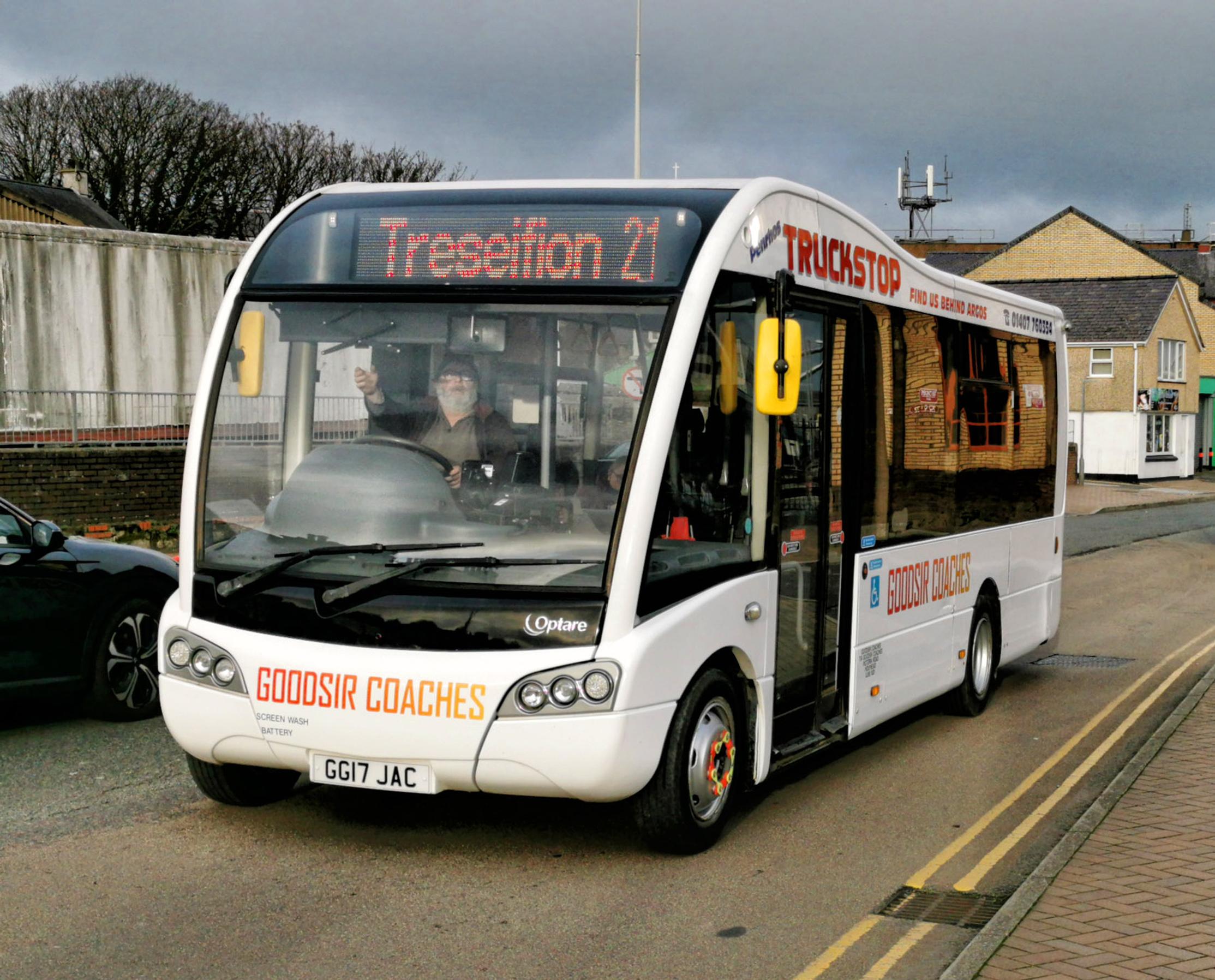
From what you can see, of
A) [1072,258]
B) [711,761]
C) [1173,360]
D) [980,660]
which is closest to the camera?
[711,761]

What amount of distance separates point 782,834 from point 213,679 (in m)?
2.54

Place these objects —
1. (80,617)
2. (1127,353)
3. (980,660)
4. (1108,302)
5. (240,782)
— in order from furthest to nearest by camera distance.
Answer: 1. (1108,302)
2. (1127,353)
3. (980,660)
4. (80,617)
5. (240,782)

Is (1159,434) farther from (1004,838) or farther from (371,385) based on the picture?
(371,385)

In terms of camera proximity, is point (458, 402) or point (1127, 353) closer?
point (458, 402)

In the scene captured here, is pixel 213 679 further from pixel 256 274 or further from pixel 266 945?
pixel 256 274

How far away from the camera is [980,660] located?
10.1m

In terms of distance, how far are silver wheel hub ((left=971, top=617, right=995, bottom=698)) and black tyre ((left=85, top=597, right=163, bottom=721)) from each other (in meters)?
5.10

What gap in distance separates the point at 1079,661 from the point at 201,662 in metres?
8.73

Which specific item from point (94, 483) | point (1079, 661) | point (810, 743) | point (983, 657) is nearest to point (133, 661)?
point (810, 743)

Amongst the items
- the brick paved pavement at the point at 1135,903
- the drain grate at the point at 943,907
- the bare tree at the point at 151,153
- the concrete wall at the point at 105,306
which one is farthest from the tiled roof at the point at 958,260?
the drain grate at the point at 943,907

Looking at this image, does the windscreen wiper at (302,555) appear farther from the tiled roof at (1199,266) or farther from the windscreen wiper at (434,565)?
the tiled roof at (1199,266)

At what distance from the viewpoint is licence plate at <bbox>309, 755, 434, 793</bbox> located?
18.9 ft

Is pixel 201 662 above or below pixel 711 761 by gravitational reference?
above

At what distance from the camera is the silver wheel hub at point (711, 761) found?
616 centimetres
